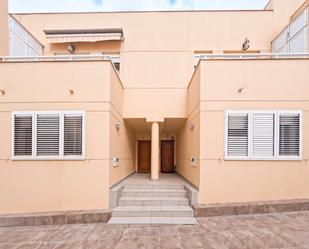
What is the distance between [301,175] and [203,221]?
11.8ft

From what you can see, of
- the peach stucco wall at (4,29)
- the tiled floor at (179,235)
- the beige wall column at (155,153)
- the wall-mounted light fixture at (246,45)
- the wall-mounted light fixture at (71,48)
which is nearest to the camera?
the tiled floor at (179,235)

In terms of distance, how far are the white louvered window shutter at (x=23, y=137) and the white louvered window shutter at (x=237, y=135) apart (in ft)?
21.1

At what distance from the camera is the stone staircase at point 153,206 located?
6434 mm

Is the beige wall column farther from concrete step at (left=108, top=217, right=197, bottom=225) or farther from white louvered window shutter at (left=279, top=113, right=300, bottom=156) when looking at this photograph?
white louvered window shutter at (left=279, top=113, right=300, bottom=156)

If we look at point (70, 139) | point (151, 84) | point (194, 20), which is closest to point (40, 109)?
point (70, 139)

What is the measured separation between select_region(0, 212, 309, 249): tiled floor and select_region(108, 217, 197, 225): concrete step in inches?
6.6

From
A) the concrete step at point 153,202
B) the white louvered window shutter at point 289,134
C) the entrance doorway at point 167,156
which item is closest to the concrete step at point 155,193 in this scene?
the concrete step at point 153,202

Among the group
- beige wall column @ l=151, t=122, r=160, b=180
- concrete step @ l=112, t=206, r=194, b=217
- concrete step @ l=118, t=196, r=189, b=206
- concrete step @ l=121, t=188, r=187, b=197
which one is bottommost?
concrete step @ l=112, t=206, r=194, b=217

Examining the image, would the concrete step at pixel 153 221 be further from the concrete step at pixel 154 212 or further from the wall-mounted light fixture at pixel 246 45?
the wall-mounted light fixture at pixel 246 45

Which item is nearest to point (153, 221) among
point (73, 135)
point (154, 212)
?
point (154, 212)

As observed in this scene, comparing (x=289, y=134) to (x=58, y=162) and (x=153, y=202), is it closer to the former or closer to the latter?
(x=153, y=202)

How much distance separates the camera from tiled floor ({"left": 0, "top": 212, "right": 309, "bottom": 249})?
4934mm

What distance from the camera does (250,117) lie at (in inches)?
280

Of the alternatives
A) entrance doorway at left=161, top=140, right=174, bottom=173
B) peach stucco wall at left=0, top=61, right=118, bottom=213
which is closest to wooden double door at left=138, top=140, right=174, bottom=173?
entrance doorway at left=161, top=140, right=174, bottom=173
